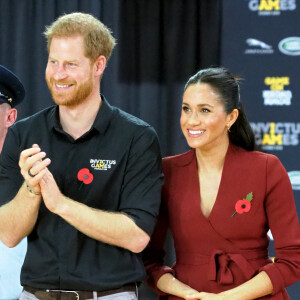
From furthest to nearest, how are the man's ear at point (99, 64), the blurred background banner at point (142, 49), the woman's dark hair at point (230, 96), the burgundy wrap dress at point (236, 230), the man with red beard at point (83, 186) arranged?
the blurred background banner at point (142, 49), the woman's dark hair at point (230, 96), the burgundy wrap dress at point (236, 230), the man's ear at point (99, 64), the man with red beard at point (83, 186)

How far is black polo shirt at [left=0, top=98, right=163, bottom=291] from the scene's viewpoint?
198 centimetres

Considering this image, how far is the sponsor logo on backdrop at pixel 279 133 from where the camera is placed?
4.52 m

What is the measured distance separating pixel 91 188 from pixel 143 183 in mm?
174

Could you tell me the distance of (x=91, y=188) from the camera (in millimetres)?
2029

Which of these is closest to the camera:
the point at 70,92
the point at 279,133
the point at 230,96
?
the point at 70,92

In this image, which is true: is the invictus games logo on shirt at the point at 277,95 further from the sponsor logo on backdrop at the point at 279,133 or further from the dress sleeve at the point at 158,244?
the dress sleeve at the point at 158,244

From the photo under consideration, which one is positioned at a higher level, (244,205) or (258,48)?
(258,48)

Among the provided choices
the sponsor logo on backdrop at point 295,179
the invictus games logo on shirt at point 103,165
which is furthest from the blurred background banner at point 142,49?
the invictus games logo on shirt at point 103,165

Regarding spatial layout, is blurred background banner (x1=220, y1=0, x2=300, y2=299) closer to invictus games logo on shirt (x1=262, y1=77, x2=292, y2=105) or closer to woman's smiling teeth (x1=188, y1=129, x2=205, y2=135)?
invictus games logo on shirt (x1=262, y1=77, x2=292, y2=105)

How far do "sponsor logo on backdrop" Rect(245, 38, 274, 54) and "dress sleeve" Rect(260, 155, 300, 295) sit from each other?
251 centimetres

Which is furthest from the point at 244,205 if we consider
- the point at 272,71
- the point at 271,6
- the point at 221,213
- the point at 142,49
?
the point at 142,49

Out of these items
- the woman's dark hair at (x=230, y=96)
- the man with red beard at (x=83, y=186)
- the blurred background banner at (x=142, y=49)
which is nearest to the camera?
the man with red beard at (x=83, y=186)

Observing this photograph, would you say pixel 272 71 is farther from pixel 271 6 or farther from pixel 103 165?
pixel 103 165

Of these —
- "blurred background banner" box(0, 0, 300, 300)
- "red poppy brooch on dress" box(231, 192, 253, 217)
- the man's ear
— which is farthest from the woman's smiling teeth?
"blurred background banner" box(0, 0, 300, 300)
